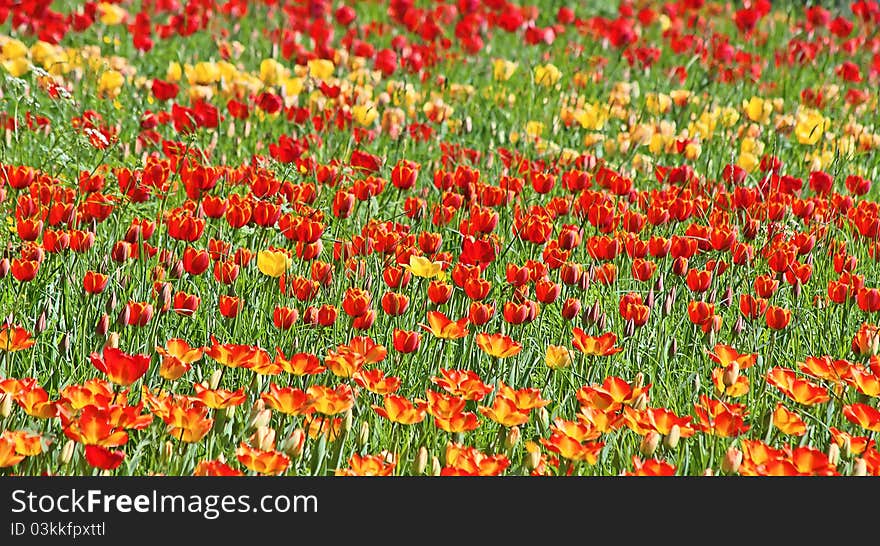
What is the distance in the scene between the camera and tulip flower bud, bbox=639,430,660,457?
223cm

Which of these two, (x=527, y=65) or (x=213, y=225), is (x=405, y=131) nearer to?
(x=213, y=225)

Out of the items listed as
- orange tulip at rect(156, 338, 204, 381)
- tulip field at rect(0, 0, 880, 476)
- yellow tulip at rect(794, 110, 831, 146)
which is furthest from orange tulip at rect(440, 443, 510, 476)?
yellow tulip at rect(794, 110, 831, 146)

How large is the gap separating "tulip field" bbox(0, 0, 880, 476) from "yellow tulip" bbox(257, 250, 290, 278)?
15 millimetres

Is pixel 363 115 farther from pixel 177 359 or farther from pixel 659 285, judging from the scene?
pixel 177 359

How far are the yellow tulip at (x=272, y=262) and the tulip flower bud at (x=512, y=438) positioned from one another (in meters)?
0.79

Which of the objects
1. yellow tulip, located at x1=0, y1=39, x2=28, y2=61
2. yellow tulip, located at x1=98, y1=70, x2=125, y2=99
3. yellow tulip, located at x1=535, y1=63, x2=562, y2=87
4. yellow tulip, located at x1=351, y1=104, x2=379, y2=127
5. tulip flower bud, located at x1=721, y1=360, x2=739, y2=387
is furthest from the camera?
yellow tulip, located at x1=535, y1=63, x2=562, y2=87

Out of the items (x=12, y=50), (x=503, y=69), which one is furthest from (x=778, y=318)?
(x=12, y=50)

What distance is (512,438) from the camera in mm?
2311

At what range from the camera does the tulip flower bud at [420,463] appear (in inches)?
85.0

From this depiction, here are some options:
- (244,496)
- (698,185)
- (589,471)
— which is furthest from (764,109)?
(244,496)

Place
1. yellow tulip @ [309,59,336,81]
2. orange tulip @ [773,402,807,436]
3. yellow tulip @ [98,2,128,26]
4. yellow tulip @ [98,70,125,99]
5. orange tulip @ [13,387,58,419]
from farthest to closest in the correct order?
yellow tulip @ [98,2,128,26], yellow tulip @ [309,59,336,81], yellow tulip @ [98,70,125,99], orange tulip @ [773,402,807,436], orange tulip @ [13,387,58,419]

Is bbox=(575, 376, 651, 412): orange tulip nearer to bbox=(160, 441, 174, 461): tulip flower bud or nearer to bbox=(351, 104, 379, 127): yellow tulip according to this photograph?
bbox=(160, 441, 174, 461): tulip flower bud

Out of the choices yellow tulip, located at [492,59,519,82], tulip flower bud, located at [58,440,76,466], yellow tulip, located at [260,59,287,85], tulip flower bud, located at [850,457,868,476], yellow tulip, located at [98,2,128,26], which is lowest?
yellow tulip, located at [98,2,128,26]

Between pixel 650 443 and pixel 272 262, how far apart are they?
1068mm
